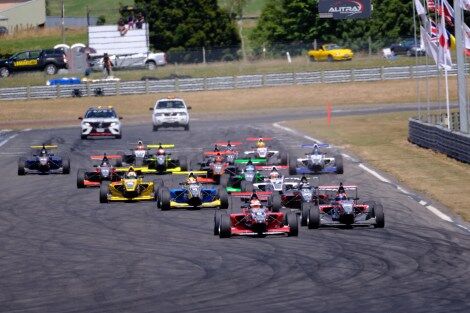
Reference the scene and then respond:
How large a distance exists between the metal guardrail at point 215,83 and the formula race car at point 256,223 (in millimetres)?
53991

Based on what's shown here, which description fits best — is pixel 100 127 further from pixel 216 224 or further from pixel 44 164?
pixel 216 224

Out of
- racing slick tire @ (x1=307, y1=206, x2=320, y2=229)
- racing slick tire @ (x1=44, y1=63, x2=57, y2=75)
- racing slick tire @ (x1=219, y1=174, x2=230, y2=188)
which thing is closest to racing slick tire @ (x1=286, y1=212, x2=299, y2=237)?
racing slick tire @ (x1=307, y1=206, x2=320, y2=229)

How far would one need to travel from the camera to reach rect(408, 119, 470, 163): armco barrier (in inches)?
1433

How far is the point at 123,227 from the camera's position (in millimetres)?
24219

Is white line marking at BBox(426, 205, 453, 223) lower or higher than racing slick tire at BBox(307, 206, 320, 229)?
lower

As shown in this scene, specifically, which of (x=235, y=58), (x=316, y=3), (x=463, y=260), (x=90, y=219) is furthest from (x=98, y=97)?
(x=463, y=260)

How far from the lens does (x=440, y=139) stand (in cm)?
3991

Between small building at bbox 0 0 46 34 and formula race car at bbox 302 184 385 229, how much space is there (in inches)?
3736

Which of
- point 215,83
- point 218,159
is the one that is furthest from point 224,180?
point 215,83

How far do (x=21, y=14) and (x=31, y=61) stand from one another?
35.9 meters

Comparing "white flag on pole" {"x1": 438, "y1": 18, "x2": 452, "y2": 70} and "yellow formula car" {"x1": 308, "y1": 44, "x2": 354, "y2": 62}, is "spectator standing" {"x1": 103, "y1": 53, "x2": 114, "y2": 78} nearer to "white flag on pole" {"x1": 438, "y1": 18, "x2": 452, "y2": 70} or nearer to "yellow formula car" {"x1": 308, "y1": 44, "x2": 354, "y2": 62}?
"yellow formula car" {"x1": 308, "y1": 44, "x2": 354, "y2": 62}

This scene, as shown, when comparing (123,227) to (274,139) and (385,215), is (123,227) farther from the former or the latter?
(274,139)

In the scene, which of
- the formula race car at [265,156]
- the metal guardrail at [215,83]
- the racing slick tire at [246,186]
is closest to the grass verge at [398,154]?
the formula race car at [265,156]

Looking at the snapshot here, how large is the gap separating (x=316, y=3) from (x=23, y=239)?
7547 cm
